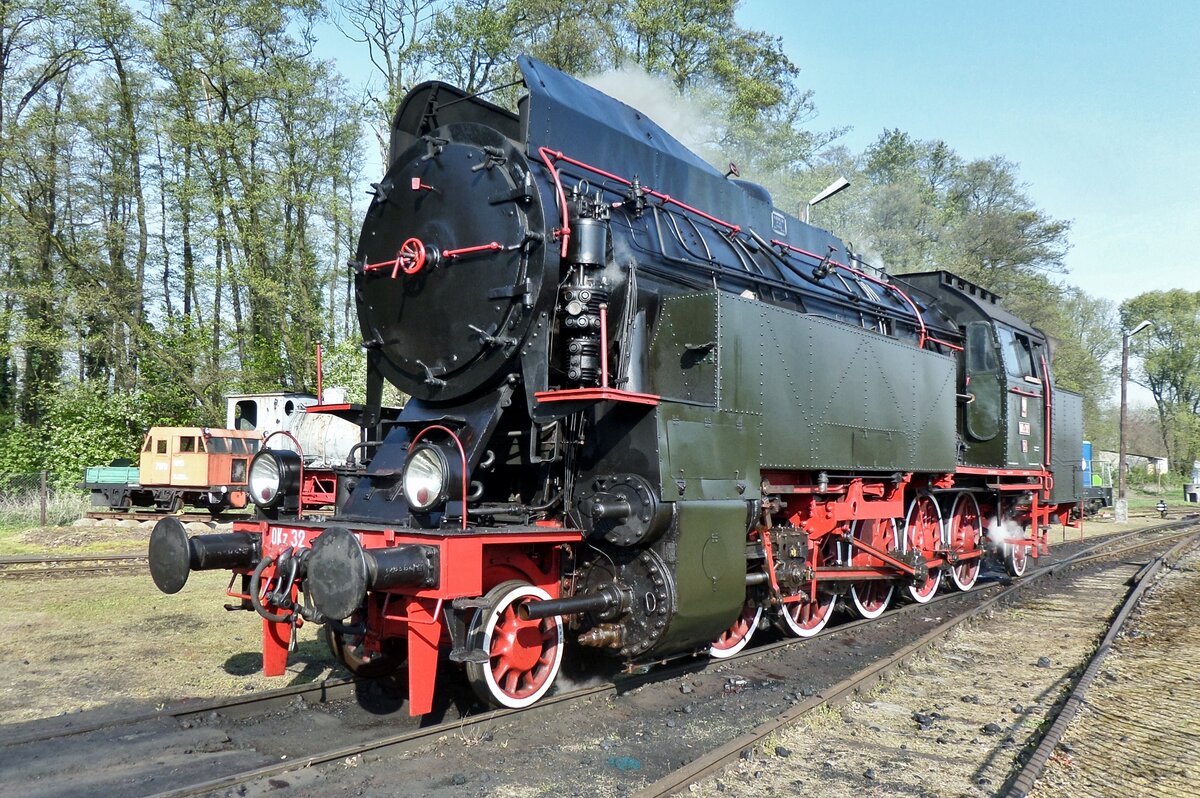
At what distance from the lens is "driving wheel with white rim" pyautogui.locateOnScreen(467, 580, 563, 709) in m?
4.13

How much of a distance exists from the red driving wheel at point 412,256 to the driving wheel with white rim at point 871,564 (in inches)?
168

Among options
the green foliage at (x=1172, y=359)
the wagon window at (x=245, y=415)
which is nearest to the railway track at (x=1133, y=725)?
the wagon window at (x=245, y=415)

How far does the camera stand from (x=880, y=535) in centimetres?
739

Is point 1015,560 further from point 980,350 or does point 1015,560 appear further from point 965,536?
point 980,350

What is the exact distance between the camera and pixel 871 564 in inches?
294

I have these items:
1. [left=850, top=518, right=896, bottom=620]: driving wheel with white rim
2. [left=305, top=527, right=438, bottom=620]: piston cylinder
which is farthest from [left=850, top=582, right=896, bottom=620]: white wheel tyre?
[left=305, top=527, right=438, bottom=620]: piston cylinder

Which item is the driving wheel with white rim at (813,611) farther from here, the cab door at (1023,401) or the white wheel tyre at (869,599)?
the cab door at (1023,401)

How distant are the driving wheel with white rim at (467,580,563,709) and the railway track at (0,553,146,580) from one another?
301 inches

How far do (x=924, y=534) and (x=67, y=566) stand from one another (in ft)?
33.0

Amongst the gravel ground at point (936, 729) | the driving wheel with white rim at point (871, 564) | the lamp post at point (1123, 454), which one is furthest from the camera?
the lamp post at point (1123, 454)

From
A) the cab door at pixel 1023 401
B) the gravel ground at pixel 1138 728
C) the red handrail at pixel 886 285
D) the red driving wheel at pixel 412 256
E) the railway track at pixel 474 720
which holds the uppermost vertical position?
the red handrail at pixel 886 285

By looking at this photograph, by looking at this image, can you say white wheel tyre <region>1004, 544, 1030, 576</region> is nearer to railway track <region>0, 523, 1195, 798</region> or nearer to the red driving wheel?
railway track <region>0, 523, 1195, 798</region>

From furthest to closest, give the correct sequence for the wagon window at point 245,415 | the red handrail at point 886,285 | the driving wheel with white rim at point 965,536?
the wagon window at point 245,415
the driving wheel with white rim at point 965,536
the red handrail at point 886,285

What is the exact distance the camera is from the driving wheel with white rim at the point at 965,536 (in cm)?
915
